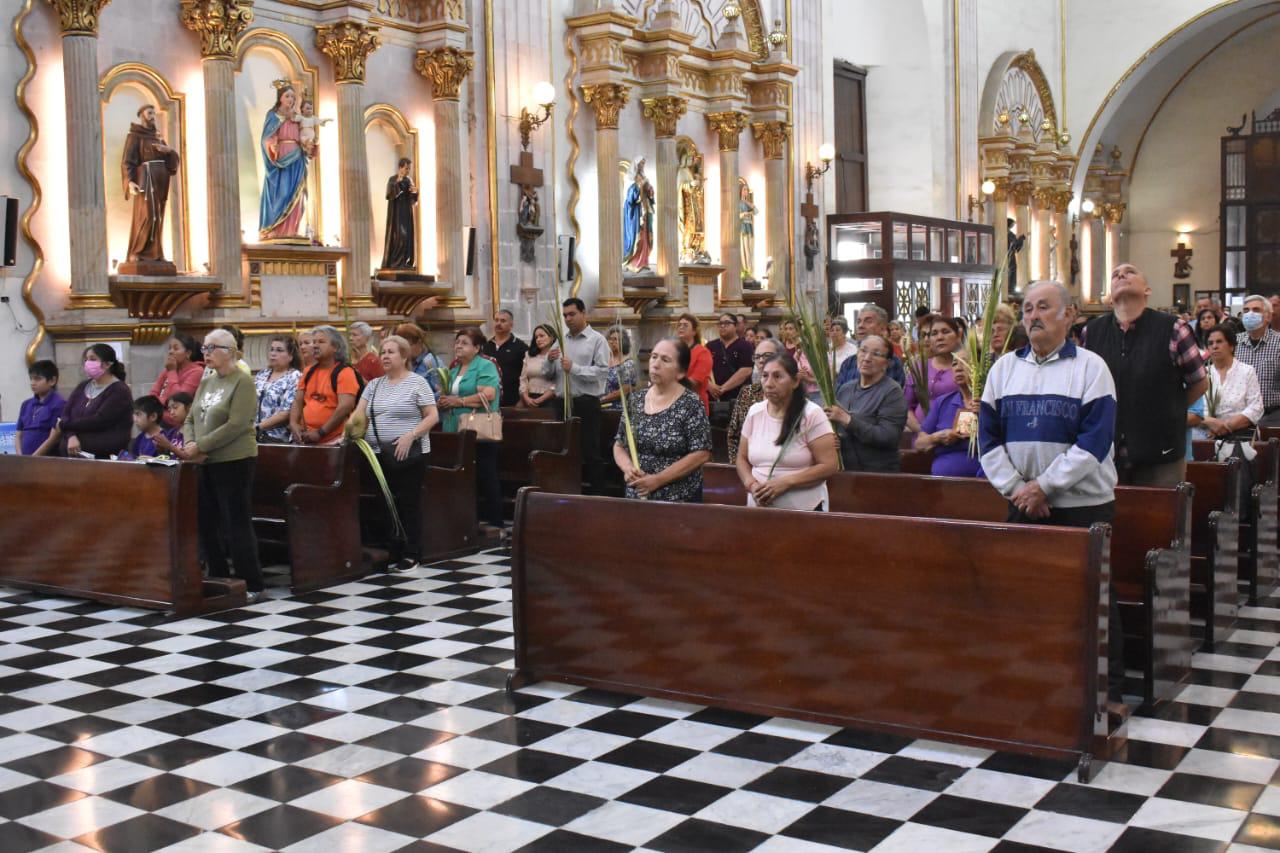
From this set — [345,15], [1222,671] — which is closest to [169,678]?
[1222,671]

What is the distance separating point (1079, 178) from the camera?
87.6ft

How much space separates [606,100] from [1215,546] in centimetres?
952

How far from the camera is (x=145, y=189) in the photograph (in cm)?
1003

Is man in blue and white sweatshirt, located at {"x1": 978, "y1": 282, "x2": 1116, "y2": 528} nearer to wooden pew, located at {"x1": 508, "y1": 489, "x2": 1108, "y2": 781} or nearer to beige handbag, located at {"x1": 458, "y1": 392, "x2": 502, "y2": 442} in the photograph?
wooden pew, located at {"x1": 508, "y1": 489, "x2": 1108, "y2": 781}

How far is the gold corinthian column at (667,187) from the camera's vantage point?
15391 mm

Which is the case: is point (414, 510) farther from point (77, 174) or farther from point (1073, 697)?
point (1073, 697)

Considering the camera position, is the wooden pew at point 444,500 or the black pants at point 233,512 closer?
the black pants at point 233,512

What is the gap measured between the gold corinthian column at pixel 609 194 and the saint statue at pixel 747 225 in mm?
2832

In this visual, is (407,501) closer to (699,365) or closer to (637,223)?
(699,365)

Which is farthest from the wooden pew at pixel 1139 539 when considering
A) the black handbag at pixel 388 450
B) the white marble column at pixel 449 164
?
the white marble column at pixel 449 164

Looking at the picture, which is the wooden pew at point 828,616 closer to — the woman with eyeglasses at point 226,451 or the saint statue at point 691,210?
the woman with eyeglasses at point 226,451

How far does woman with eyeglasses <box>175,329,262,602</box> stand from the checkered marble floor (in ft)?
3.92

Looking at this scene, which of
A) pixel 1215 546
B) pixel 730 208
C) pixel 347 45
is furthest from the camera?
pixel 730 208

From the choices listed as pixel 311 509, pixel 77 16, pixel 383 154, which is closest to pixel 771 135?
pixel 383 154
